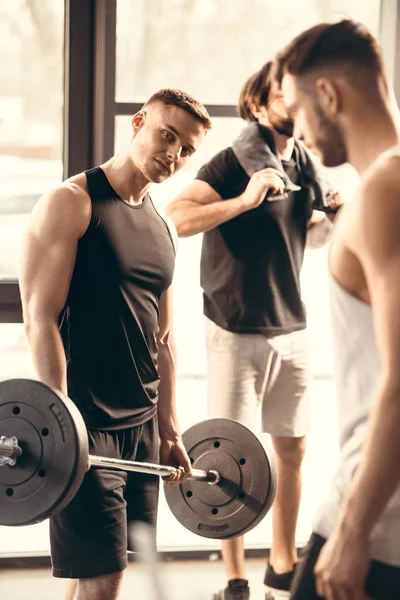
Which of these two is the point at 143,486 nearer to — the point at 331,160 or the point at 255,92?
the point at 331,160

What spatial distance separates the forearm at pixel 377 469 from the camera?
94cm

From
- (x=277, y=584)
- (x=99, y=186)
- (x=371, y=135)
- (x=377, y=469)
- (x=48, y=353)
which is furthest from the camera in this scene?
(x=277, y=584)

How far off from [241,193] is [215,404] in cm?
58

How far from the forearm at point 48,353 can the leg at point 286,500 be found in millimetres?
989

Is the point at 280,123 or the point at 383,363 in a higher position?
the point at 280,123

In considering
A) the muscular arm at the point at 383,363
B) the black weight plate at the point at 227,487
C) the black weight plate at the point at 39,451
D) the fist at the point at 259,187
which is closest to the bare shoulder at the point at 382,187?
the muscular arm at the point at 383,363

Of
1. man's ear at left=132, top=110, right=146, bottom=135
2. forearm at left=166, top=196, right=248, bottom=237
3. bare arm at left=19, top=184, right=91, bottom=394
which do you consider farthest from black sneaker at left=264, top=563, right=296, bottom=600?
man's ear at left=132, top=110, right=146, bottom=135

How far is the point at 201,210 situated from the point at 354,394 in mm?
1462

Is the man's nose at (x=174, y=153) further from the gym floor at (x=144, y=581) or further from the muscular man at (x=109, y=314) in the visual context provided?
the gym floor at (x=144, y=581)

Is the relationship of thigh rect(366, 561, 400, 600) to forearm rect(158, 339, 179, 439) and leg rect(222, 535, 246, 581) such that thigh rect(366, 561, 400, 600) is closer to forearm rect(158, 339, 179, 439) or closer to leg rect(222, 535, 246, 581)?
forearm rect(158, 339, 179, 439)

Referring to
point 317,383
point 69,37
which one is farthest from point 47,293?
point 317,383

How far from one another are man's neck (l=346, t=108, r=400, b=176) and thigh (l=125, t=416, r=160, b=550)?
99 cm

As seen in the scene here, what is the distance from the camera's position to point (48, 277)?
5.68 ft

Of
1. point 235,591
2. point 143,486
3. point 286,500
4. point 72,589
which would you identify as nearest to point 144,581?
point 235,591
